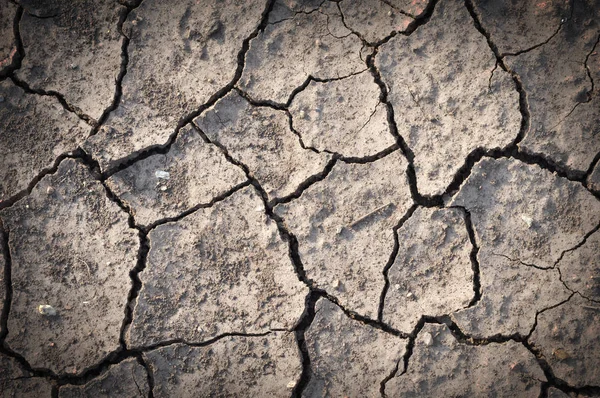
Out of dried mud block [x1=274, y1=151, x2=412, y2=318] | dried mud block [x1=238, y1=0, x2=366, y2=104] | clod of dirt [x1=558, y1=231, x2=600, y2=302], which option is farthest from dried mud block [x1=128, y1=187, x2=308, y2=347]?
clod of dirt [x1=558, y1=231, x2=600, y2=302]

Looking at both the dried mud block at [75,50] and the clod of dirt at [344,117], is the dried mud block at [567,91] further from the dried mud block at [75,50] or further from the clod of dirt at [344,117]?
the dried mud block at [75,50]

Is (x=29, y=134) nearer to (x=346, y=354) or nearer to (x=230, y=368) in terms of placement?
(x=230, y=368)

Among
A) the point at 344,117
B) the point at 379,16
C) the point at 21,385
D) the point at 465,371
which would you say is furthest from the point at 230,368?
the point at 379,16

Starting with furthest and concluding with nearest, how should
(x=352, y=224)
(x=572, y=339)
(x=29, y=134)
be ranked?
(x=29, y=134) < (x=352, y=224) < (x=572, y=339)

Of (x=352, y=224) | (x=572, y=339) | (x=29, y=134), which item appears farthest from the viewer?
(x=29, y=134)

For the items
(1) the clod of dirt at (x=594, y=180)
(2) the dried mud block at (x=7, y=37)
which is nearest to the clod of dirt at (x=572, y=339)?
(1) the clod of dirt at (x=594, y=180)

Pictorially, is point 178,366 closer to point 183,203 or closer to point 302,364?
point 302,364
